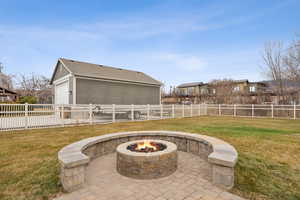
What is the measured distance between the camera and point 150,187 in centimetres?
234

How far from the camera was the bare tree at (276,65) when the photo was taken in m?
15.6

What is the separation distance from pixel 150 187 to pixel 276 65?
68.4 feet

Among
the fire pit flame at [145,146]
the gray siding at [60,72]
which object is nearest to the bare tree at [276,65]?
the fire pit flame at [145,146]

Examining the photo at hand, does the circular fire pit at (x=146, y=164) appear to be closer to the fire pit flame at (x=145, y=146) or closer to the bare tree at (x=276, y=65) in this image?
the fire pit flame at (x=145, y=146)

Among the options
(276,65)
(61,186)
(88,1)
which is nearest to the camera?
(61,186)

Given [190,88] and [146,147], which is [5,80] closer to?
[146,147]

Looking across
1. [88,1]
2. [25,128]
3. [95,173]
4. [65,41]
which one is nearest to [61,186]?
[95,173]

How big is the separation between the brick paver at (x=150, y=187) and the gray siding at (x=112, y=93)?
1008 cm

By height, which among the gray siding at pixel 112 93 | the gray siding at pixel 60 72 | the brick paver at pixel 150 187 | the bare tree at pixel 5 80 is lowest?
the brick paver at pixel 150 187

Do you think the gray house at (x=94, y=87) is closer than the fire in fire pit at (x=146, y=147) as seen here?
No

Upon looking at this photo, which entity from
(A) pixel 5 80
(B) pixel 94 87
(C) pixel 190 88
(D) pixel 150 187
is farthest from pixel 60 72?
(C) pixel 190 88

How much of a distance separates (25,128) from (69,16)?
8.37 m

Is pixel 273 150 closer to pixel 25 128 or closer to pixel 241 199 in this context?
pixel 241 199

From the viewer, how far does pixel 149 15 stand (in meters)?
10.5
